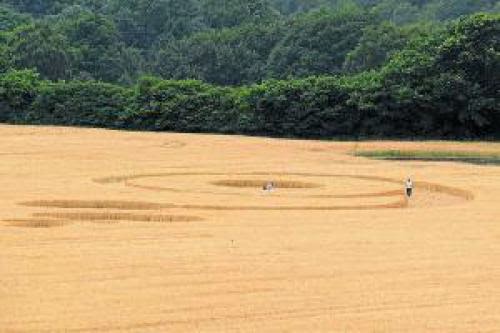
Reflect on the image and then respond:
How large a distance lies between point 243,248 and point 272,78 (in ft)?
151

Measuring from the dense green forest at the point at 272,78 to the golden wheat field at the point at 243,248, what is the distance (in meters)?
Result: 12.3

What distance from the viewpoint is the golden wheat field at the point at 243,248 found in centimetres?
1650

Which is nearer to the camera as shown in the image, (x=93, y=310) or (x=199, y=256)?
(x=93, y=310)

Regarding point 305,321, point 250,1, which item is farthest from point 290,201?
point 250,1

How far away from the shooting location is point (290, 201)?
30203 mm

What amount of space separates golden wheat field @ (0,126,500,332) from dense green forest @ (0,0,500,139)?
1228 cm

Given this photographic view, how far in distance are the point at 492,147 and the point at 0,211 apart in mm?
28473

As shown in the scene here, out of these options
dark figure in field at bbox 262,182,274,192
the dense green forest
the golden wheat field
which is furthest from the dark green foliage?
dark figure in field at bbox 262,182,274,192

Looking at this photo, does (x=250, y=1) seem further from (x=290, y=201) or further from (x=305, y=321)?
(x=305, y=321)

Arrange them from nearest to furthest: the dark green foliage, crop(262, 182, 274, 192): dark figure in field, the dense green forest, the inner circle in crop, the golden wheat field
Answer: the golden wheat field → crop(262, 182, 274, 192): dark figure in field → the inner circle in crop → the dense green forest → the dark green foliage

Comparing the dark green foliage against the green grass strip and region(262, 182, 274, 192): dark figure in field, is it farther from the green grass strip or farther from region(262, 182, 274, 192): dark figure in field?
region(262, 182, 274, 192): dark figure in field

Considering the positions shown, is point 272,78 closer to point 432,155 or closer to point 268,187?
point 432,155

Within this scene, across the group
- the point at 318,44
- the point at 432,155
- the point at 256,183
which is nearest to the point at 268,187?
the point at 256,183

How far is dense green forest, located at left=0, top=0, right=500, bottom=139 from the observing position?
52094 mm
